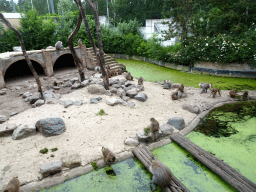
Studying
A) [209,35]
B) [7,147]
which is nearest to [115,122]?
[7,147]

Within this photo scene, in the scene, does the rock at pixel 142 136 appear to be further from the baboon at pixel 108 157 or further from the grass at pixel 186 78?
the grass at pixel 186 78

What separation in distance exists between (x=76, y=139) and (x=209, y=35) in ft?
42.4

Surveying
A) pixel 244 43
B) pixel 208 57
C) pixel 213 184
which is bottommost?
pixel 213 184

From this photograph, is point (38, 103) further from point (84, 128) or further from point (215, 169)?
point (215, 169)

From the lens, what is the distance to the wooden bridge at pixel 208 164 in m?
4.35

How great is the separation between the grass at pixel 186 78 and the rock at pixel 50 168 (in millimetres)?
8877

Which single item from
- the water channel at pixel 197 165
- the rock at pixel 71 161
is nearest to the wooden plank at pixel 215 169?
the water channel at pixel 197 165

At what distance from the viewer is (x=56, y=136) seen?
21.0ft

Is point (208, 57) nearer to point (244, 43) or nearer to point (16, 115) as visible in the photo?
point (244, 43)

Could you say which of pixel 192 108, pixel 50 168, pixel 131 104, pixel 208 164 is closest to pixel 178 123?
pixel 192 108

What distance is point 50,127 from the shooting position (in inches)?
251

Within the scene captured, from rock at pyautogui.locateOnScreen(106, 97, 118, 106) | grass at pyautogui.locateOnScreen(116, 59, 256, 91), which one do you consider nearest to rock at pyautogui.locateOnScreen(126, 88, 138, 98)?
rock at pyautogui.locateOnScreen(106, 97, 118, 106)

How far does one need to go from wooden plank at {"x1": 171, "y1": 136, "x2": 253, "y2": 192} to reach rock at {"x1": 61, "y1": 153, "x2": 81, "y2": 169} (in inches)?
124

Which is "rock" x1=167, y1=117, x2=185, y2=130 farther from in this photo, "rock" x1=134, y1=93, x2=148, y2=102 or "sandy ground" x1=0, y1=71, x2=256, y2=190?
"rock" x1=134, y1=93, x2=148, y2=102
